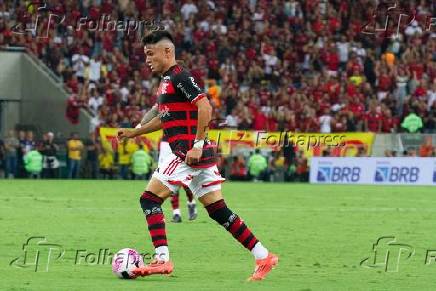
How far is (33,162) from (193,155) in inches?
1068

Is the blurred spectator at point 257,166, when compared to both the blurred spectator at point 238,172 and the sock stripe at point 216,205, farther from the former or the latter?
the sock stripe at point 216,205

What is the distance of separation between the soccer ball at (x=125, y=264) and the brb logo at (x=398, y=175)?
83.1ft

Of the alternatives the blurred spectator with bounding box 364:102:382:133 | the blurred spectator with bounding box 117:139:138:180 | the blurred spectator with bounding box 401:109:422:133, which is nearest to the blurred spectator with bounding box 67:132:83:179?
the blurred spectator with bounding box 117:139:138:180

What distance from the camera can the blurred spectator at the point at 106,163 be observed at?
38438 mm

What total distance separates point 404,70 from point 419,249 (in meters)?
26.6

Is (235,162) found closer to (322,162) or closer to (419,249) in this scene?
(322,162)

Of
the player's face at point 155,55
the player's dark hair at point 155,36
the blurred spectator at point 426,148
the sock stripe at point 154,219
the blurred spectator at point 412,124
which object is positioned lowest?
the blurred spectator at point 426,148

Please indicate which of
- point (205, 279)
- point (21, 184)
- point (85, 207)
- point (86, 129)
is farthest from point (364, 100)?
point (205, 279)

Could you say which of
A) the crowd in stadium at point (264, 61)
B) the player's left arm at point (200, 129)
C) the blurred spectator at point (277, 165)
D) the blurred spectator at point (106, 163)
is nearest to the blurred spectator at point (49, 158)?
the blurred spectator at point (106, 163)

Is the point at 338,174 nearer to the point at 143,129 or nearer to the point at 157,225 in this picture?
the point at 143,129

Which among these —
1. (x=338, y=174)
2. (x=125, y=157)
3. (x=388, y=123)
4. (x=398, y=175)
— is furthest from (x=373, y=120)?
(x=125, y=157)

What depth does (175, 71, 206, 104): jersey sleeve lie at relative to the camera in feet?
36.3

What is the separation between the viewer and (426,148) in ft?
121

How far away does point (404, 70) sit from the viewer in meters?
40.9
